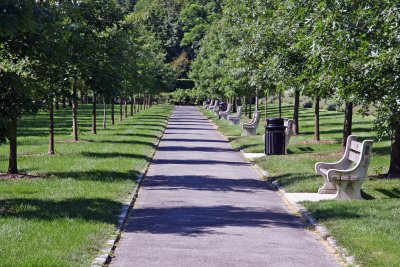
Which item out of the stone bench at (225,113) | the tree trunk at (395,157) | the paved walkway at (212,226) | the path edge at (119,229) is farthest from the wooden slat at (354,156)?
the stone bench at (225,113)

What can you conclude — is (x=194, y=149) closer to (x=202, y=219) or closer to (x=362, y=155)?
(x=362, y=155)

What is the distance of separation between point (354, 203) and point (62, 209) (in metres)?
5.03

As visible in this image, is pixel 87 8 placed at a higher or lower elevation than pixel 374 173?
higher

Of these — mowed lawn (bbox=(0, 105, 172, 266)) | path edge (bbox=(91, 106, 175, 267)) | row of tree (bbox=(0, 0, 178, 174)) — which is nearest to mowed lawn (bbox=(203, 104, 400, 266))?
path edge (bbox=(91, 106, 175, 267))

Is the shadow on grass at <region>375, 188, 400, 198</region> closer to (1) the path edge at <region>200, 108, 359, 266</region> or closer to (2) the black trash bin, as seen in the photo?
(1) the path edge at <region>200, 108, 359, 266</region>

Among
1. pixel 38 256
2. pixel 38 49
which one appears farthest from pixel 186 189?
pixel 38 256

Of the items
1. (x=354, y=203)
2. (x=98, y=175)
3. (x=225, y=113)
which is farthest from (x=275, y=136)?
(x=225, y=113)

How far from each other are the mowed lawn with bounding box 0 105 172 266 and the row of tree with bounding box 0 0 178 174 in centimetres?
113

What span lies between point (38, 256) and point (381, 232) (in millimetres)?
4732

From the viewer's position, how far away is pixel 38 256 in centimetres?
830

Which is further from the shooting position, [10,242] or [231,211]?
[231,211]

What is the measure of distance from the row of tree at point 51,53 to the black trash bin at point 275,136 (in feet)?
16.1

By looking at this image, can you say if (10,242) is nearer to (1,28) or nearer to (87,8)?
(1,28)

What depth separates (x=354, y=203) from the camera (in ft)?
43.4
